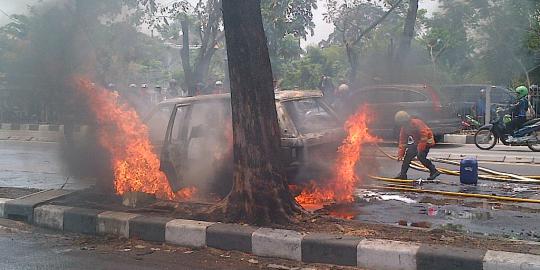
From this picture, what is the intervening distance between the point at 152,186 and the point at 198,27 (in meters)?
16.8

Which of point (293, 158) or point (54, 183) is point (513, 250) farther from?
point (54, 183)

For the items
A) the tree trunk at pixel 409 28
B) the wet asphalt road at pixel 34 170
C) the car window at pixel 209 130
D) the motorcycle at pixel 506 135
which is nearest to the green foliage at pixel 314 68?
the tree trunk at pixel 409 28

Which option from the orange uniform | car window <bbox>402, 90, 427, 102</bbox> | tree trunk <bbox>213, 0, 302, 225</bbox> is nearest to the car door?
tree trunk <bbox>213, 0, 302, 225</bbox>

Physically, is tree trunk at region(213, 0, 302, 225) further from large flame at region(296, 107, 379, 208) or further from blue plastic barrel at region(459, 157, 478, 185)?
blue plastic barrel at region(459, 157, 478, 185)

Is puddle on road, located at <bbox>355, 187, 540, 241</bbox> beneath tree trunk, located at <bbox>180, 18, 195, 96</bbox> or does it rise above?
beneath

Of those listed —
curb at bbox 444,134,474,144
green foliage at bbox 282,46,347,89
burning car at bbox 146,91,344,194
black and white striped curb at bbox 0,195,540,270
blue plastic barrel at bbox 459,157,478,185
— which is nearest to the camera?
black and white striped curb at bbox 0,195,540,270

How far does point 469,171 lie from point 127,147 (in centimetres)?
476

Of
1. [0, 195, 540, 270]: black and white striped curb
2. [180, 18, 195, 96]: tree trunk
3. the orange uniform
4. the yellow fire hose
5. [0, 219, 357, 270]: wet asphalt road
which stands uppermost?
[180, 18, 195, 96]: tree trunk

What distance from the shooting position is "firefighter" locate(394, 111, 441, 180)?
837cm

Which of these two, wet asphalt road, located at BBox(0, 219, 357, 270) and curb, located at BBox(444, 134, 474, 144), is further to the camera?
curb, located at BBox(444, 134, 474, 144)

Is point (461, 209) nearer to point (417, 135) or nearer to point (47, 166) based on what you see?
point (417, 135)

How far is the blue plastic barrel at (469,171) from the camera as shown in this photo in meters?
7.91

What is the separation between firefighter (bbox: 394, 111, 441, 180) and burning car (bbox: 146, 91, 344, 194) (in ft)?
5.11

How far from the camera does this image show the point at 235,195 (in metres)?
5.54
